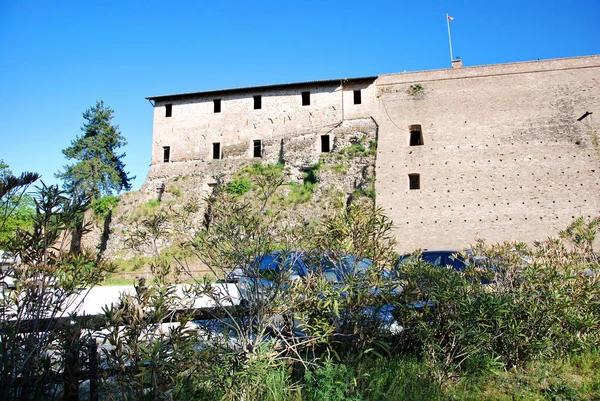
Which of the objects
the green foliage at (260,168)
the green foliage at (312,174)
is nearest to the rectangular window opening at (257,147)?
the green foliage at (260,168)

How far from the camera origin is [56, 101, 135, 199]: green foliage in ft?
104

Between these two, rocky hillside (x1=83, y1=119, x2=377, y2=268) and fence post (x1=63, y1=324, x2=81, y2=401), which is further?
rocky hillside (x1=83, y1=119, x2=377, y2=268)

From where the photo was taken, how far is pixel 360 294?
3594mm

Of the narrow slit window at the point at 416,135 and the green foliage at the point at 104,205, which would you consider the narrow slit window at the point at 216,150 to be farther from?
the narrow slit window at the point at 416,135

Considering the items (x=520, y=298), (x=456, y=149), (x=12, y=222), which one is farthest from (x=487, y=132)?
(x=12, y=222)

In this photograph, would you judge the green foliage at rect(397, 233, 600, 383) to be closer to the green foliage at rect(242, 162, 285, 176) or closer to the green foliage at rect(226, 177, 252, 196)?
the green foliage at rect(226, 177, 252, 196)

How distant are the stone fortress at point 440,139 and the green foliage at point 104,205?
207 cm

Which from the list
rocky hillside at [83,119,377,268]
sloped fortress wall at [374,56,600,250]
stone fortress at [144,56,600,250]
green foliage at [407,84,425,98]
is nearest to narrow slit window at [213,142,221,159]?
stone fortress at [144,56,600,250]

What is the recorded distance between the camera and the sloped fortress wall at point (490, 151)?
18625mm

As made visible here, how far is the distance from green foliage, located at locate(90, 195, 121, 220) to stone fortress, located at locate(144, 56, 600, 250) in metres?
2.07

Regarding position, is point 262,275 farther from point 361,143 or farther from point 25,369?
point 361,143

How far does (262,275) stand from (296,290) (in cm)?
39

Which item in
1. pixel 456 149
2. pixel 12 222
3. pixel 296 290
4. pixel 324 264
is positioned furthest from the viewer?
pixel 12 222

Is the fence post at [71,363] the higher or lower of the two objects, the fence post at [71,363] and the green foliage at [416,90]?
the lower
